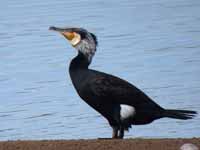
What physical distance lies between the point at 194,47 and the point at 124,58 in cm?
140

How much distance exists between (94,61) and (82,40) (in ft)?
20.6

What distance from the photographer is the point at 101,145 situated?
952 cm

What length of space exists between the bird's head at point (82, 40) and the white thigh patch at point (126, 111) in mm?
674

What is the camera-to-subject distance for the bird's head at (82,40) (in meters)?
11.1

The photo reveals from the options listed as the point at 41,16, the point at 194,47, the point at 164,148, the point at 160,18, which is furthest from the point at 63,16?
the point at 164,148

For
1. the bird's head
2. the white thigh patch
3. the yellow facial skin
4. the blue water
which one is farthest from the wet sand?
the blue water

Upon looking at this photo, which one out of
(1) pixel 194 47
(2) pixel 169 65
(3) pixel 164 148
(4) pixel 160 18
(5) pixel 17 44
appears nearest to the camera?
(3) pixel 164 148

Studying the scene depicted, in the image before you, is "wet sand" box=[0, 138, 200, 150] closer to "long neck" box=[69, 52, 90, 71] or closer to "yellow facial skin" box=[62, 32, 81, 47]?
"long neck" box=[69, 52, 90, 71]

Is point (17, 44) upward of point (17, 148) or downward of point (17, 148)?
downward

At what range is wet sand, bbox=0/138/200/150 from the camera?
942 centimetres

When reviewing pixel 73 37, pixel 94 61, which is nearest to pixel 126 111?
pixel 73 37

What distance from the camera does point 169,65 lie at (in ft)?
55.0

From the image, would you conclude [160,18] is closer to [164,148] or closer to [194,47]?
[194,47]

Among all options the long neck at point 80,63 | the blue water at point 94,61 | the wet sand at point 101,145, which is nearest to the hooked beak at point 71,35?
the long neck at point 80,63
